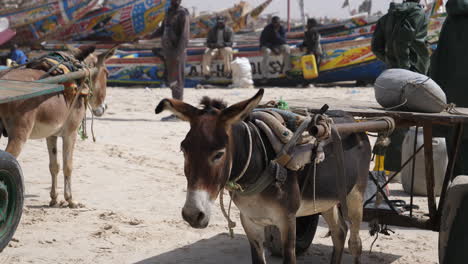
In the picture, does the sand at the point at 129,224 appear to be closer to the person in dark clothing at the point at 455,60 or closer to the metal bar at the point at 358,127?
the person in dark clothing at the point at 455,60

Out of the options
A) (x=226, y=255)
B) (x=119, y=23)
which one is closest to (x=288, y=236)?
(x=226, y=255)

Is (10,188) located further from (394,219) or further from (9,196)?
(394,219)

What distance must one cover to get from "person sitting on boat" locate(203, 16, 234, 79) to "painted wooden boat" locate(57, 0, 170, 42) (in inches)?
297

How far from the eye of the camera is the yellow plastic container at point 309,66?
62.2 ft

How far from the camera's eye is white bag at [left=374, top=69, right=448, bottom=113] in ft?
15.2

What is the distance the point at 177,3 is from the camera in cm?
1388

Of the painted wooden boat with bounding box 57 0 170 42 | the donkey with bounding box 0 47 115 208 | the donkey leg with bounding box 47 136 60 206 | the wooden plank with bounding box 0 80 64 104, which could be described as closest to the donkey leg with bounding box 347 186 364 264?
the wooden plank with bounding box 0 80 64 104

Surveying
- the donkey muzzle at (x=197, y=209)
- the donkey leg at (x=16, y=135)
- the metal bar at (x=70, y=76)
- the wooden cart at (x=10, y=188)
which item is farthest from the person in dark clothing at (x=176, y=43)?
the donkey muzzle at (x=197, y=209)

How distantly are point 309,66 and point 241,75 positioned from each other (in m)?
2.03

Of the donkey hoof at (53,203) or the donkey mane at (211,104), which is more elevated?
the donkey mane at (211,104)

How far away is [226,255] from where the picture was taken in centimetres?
524

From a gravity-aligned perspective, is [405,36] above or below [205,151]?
above

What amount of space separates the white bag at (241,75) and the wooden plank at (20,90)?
46.1ft

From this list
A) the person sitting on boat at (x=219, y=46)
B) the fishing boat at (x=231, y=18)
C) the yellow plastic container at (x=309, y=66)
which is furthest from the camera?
the fishing boat at (x=231, y=18)
